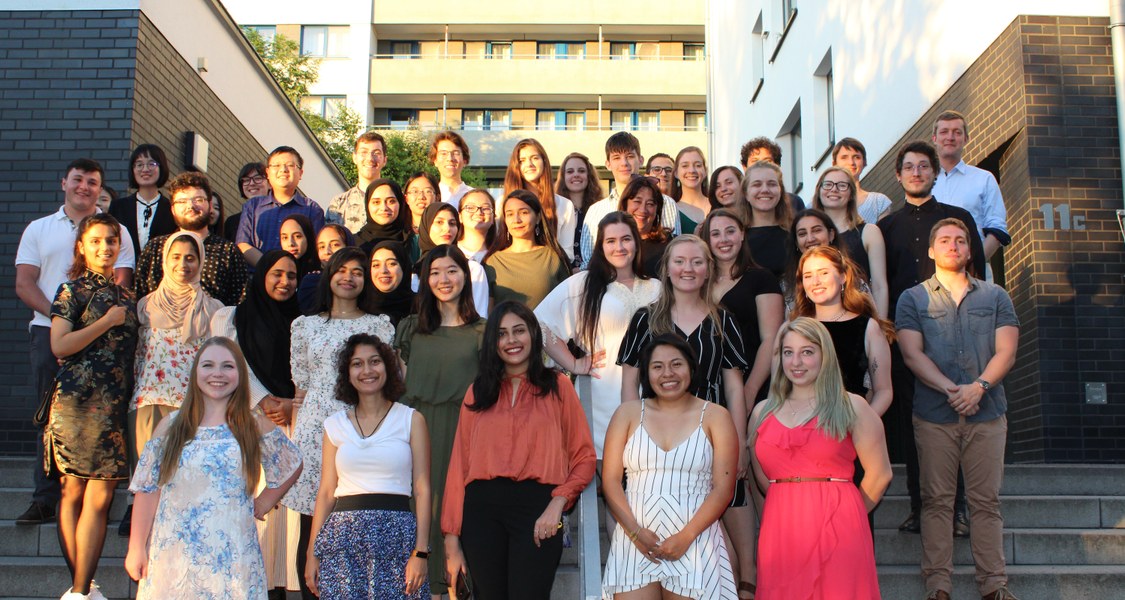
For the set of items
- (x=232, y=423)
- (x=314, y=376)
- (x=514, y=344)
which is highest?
(x=514, y=344)

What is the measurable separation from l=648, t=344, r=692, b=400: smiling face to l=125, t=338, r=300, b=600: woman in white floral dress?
6.09ft

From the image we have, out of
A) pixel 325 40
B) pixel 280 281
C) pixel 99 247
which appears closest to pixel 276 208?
pixel 280 281

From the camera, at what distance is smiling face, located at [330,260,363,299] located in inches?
254

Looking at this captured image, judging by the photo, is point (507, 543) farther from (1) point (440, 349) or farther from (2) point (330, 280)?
(2) point (330, 280)

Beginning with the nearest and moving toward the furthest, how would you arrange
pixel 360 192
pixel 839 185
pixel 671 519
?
pixel 671 519 → pixel 839 185 → pixel 360 192

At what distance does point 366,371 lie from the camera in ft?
18.5

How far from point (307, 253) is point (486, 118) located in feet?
97.8

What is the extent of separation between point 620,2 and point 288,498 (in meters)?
32.2

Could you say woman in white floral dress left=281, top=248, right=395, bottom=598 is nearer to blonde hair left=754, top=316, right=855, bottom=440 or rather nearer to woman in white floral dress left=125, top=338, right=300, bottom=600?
woman in white floral dress left=125, top=338, right=300, bottom=600

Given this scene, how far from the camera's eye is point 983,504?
5941 millimetres

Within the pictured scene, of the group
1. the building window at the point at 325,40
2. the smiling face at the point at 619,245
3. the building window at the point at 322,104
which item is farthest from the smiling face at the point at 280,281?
the building window at the point at 325,40

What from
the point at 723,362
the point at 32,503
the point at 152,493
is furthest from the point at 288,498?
the point at 723,362

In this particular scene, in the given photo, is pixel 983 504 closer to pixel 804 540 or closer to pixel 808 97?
pixel 804 540

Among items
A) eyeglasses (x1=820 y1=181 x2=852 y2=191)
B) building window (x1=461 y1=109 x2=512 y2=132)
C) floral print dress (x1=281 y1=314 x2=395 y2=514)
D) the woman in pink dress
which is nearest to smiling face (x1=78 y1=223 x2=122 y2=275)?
floral print dress (x1=281 y1=314 x2=395 y2=514)
